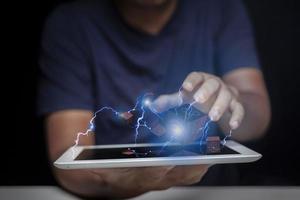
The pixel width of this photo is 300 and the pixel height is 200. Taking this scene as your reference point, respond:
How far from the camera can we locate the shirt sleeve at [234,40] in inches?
43.0

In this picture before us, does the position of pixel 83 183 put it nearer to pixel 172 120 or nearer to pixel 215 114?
pixel 172 120

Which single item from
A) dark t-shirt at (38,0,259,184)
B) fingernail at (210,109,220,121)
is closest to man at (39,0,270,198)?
dark t-shirt at (38,0,259,184)

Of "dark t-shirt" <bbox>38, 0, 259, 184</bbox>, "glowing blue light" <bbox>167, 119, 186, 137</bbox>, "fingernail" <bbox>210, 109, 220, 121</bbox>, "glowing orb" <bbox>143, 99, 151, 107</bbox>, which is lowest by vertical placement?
"glowing blue light" <bbox>167, 119, 186, 137</bbox>

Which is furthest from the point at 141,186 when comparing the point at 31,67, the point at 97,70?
the point at 31,67

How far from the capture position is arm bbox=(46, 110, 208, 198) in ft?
3.56

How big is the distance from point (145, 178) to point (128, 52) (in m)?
0.35

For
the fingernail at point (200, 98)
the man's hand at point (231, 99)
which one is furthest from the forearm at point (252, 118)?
the fingernail at point (200, 98)

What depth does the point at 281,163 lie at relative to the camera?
1147mm

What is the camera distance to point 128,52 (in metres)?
1.10

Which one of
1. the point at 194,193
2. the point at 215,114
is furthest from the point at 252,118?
the point at 194,193

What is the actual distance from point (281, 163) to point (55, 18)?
771 mm

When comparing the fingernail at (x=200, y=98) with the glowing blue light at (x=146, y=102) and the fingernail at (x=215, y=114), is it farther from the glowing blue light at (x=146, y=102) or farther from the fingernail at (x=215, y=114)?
the glowing blue light at (x=146, y=102)

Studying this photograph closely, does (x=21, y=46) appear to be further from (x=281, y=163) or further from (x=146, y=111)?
(x=281, y=163)

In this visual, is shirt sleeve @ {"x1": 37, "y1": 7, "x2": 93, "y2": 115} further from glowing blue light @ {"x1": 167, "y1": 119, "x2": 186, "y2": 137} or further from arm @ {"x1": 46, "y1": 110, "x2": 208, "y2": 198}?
glowing blue light @ {"x1": 167, "y1": 119, "x2": 186, "y2": 137}
